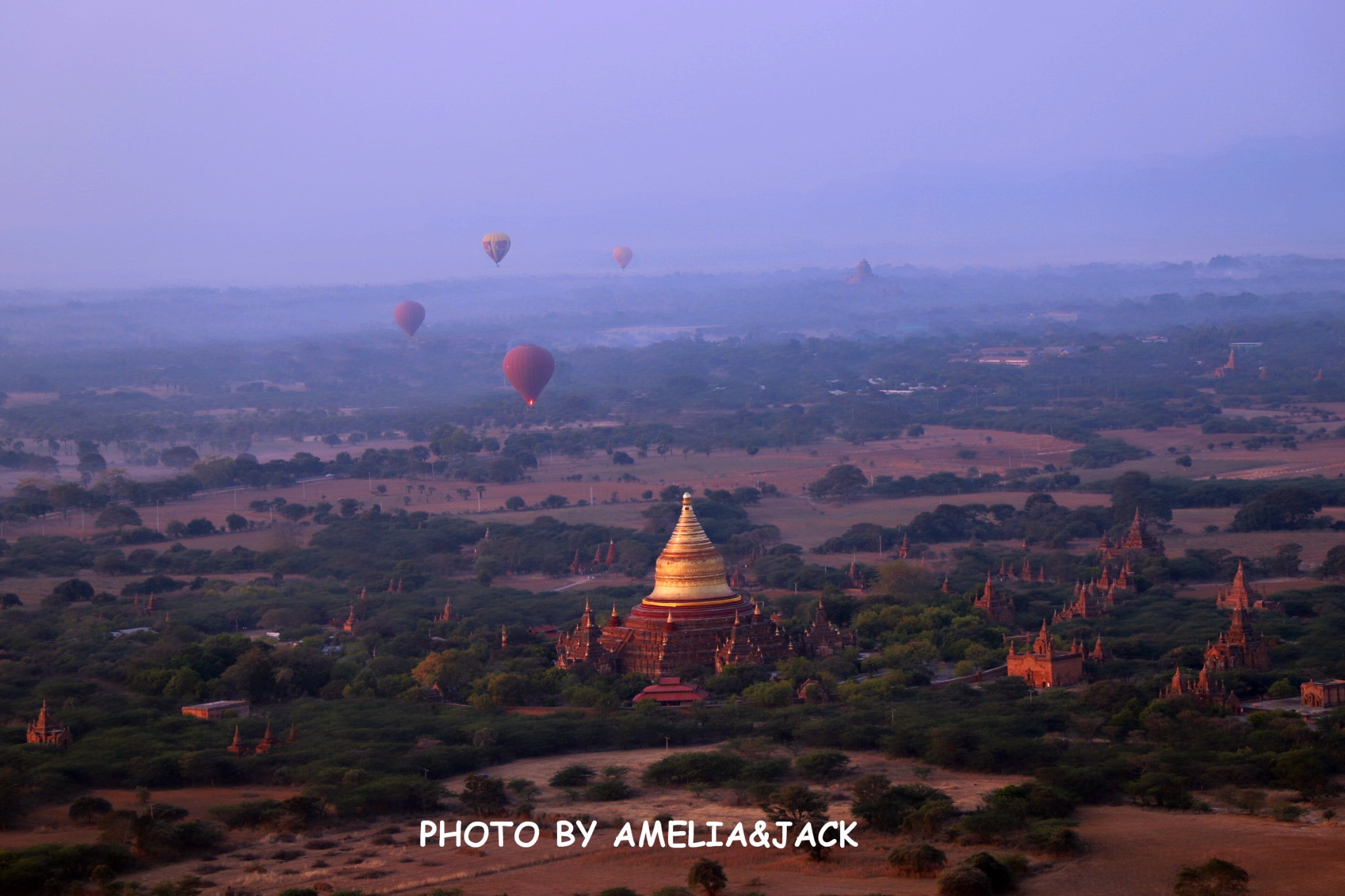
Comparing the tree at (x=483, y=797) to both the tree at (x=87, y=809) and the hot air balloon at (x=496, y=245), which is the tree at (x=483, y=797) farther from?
the hot air balloon at (x=496, y=245)

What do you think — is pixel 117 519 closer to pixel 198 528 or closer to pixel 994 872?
pixel 198 528

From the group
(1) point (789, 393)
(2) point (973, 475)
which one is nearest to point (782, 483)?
(2) point (973, 475)

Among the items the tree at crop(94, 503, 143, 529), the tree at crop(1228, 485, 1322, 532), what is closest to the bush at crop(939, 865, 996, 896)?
the tree at crop(1228, 485, 1322, 532)

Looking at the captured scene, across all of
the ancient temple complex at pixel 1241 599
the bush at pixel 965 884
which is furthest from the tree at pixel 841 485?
the bush at pixel 965 884

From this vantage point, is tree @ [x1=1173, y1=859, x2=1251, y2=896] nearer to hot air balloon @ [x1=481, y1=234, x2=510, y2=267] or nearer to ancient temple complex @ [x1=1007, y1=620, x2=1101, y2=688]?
ancient temple complex @ [x1=1007, y1=620, x2=1101, y2=688]

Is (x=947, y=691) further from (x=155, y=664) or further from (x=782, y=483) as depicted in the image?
(x=782, y=483)

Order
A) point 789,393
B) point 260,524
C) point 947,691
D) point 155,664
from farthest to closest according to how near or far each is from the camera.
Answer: point 789,393 < point 260,524 < point 155,664 < point 947,691
